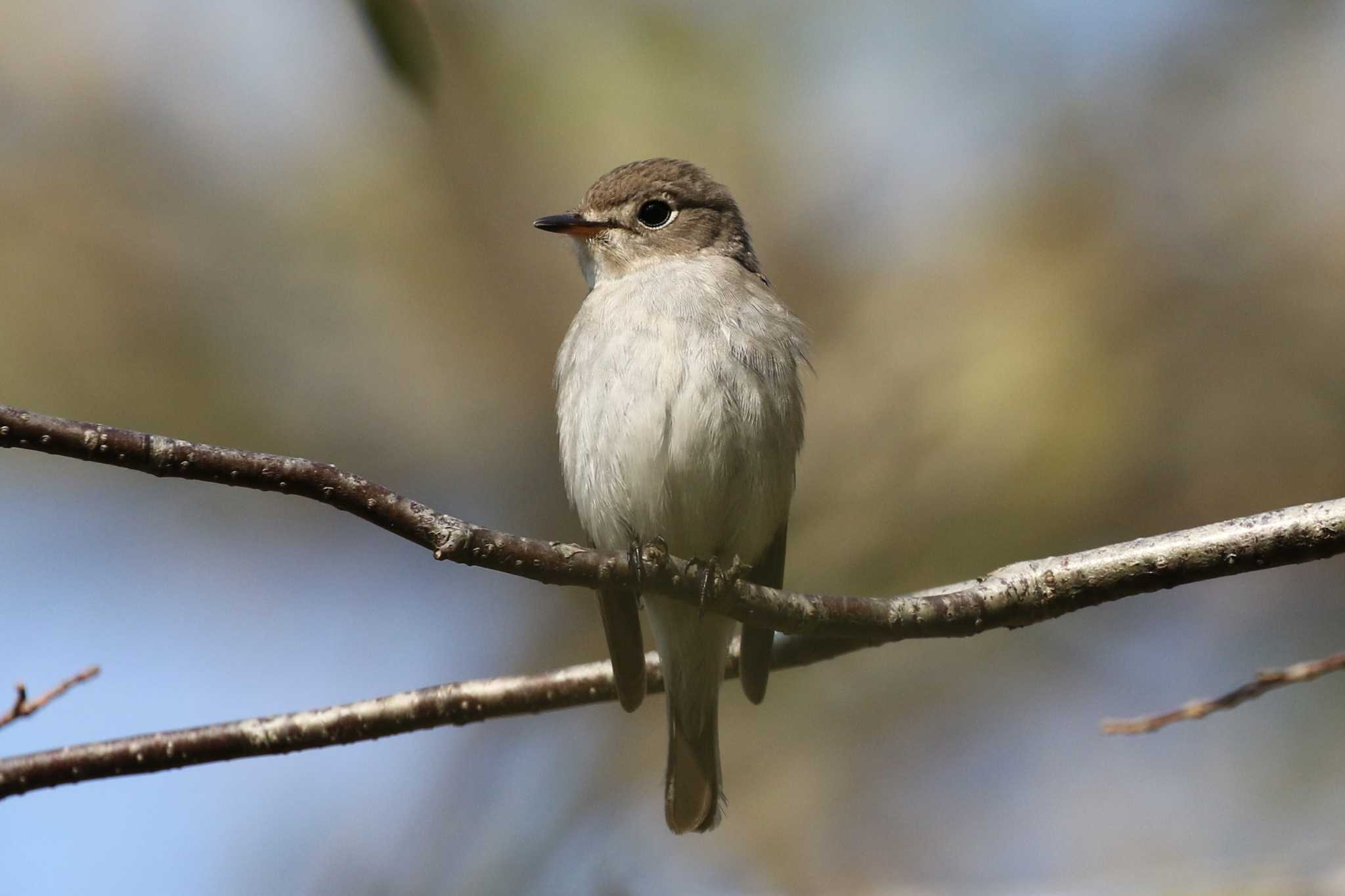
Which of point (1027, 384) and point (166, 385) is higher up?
point (166, 385)

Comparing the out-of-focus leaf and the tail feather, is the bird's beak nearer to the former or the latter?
the tail feather

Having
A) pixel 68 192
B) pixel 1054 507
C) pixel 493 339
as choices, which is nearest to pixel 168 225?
pixel 68 192

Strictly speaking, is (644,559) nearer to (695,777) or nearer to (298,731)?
(298,731)

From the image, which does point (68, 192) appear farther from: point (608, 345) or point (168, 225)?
point (608, 345)

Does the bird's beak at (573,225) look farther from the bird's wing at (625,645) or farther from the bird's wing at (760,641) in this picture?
the bird's wing at (625,645)

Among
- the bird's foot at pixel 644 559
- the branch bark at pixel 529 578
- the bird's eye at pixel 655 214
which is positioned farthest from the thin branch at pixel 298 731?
the bird's eye at pixel 655 214

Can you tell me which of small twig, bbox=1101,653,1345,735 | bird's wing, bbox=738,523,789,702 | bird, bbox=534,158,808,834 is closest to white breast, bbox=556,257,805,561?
bird, bbox=534,158,808,834

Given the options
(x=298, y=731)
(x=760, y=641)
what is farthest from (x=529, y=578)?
(x=760, y=641)

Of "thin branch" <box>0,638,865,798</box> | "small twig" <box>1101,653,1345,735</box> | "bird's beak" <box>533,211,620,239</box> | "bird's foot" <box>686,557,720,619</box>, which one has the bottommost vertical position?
"small twig" <box>1101,653,1345,735</box>
